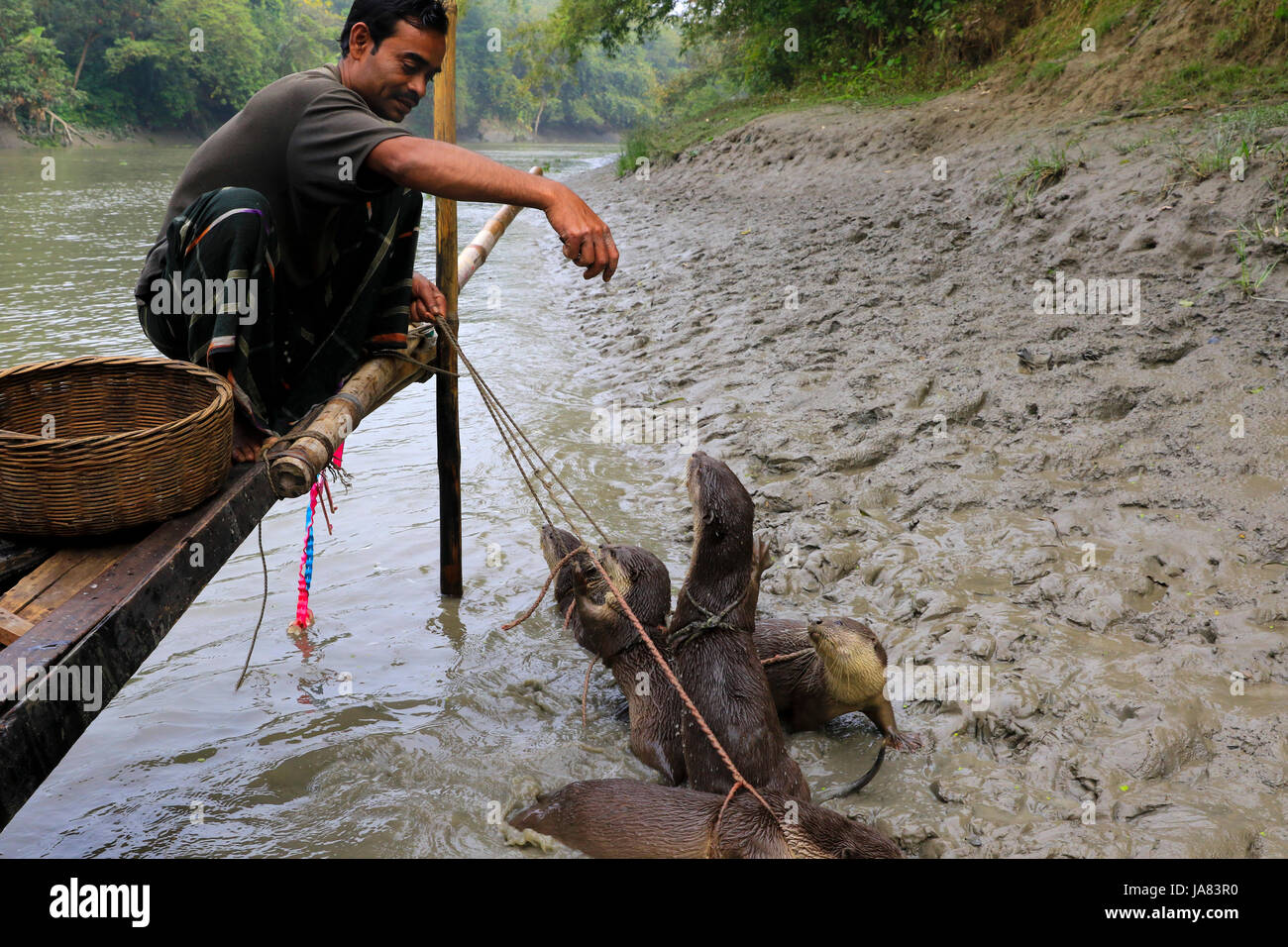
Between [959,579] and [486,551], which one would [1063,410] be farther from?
[486,551]

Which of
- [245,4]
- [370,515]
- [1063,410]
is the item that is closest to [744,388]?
[1063,410]

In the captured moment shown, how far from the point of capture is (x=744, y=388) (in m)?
6.39

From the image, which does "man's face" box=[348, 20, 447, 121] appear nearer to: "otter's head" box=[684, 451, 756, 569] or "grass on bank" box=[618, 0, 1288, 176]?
"otter's head" box=[684, 451, 756, 569]

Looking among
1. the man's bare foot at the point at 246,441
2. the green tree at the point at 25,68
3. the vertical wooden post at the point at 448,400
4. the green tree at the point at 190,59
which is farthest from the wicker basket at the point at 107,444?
the green tree at the point at 190,59

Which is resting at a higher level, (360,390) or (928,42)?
(928,42)

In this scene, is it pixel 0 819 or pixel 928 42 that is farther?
pixel 928 42

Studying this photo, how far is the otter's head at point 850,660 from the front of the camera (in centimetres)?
292

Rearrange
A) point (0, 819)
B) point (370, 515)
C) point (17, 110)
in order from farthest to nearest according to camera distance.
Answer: point (17, 110)
point (370, 515)
point (0, 819)

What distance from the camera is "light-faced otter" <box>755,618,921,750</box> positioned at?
9.65 ft

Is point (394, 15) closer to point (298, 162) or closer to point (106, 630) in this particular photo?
point (298, 162)

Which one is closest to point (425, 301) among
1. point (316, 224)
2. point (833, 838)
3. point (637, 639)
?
point (316, 224)

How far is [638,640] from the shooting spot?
3.19 m

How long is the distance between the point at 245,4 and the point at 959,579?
48741 mm

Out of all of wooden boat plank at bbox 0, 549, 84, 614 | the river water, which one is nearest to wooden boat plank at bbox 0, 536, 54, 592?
wooden boat plank at bbox 0, 549, 84, 614
